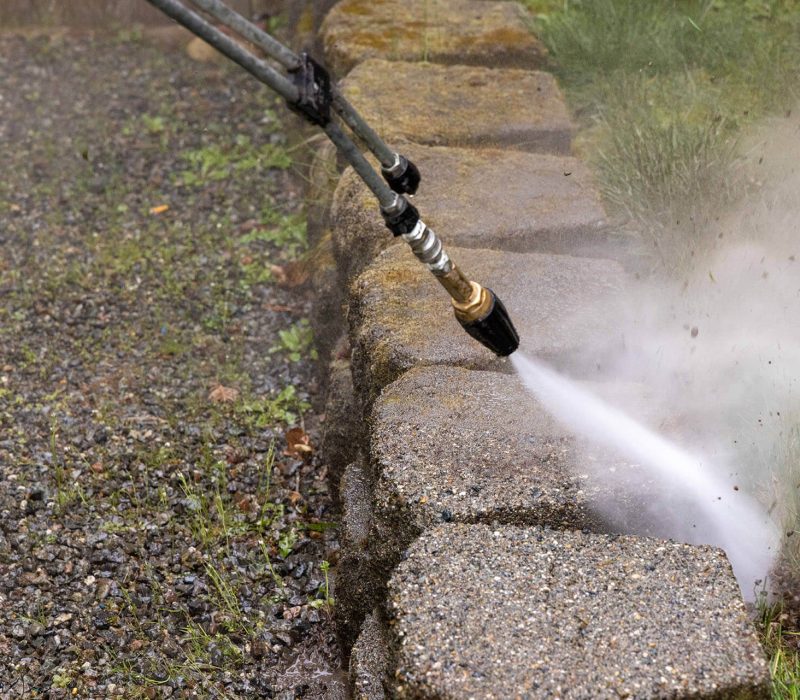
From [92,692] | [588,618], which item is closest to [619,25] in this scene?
[588,618]

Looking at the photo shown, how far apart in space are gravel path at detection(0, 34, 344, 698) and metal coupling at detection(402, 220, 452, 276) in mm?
926

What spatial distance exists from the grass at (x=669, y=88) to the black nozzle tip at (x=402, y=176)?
101 centimetres

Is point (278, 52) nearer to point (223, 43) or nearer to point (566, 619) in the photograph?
point (223, 43)

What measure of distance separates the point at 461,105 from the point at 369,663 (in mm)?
1983

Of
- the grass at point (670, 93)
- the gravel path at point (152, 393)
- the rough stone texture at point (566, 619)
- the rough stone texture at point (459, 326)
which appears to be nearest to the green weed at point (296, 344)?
the gravel path at point (152, 393)

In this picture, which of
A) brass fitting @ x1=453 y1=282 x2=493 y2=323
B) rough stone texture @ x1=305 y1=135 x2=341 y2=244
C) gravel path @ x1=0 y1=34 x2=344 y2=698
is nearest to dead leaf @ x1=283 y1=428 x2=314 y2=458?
gravel path @ x1=0 y1=34 x2=344 y2=698

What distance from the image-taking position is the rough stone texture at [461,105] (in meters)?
3.22

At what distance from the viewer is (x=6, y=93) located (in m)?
4.52

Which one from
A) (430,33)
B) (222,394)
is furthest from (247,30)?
(430,33)

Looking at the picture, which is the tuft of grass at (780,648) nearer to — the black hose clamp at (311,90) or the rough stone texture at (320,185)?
the black hose clamp at (311,90)

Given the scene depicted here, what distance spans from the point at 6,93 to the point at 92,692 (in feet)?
10.4

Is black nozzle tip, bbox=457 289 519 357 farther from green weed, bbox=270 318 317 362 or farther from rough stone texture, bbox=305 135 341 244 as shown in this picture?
rough stone texture, bbox=305 135 341 244

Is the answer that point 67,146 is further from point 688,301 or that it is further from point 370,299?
point 688,301

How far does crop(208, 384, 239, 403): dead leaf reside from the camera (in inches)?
121
